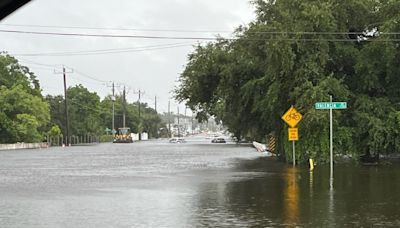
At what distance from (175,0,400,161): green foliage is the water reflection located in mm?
6062

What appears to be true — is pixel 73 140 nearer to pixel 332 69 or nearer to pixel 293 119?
pixel 332 69

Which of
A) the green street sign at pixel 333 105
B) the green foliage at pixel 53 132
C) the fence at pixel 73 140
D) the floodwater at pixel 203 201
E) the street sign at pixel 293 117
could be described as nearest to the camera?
the floodwater at pixel 203 201

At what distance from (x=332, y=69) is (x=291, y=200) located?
54.8 feet

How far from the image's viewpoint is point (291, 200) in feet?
50.2

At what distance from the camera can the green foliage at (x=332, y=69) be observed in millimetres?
27812

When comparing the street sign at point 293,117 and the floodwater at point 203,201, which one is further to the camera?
the street sign at point 293,117

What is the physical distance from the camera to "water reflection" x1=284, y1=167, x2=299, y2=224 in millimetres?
12219

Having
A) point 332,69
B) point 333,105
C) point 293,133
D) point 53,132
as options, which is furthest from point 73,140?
point 333,105

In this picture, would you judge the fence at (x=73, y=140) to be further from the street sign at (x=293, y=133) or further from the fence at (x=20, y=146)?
the street sign at (x=293, y=133)

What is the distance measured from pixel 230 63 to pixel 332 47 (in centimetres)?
723

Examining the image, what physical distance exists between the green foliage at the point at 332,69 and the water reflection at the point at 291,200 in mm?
6062

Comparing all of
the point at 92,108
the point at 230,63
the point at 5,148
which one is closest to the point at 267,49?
the point at 230,63

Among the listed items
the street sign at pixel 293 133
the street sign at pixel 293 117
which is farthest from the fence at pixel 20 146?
the street sign at pixel 293 117

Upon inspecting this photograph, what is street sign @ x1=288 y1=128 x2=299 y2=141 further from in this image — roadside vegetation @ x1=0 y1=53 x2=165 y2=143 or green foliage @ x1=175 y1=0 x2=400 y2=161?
roadside vegetation @ x1=0 y1=53 x2=165 y2=143
